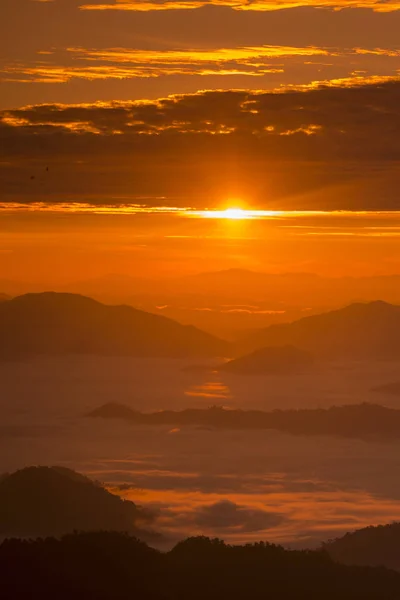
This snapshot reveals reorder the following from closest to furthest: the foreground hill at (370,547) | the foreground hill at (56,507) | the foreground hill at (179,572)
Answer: the foreground hill at (179,572)
the foreground hill at (370,547)
the foreground hill at (56,507)

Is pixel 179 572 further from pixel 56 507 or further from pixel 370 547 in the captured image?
pixel 56 507

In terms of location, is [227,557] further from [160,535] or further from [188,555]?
[160,535]

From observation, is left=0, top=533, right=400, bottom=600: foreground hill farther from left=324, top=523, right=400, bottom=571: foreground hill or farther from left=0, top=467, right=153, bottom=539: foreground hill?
left=0, top=467, right=153, bottom=539: foreground hill

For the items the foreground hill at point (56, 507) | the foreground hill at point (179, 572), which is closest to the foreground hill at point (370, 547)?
the foreground hill at point (179, 572)

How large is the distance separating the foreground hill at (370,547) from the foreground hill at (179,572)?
29518 millimetres

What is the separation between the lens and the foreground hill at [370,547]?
458 feet

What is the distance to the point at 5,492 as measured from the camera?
→ 196 m

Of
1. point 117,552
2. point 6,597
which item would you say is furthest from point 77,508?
point 6,597

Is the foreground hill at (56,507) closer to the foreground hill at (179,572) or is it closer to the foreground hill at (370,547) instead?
the foreground hill at (370,547)

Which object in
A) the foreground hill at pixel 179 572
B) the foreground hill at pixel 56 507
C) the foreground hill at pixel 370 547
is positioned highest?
the foreground hill at pixel 56 507

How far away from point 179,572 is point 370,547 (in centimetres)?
Result: 5051

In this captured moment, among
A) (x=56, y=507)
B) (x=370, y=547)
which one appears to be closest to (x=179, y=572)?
(x=370, y=547)

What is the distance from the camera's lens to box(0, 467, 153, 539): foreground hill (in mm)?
175875

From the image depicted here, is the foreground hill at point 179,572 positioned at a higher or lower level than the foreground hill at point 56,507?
lower
